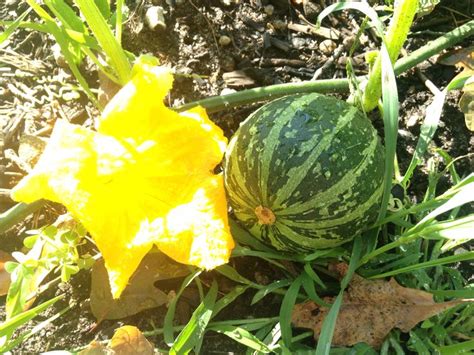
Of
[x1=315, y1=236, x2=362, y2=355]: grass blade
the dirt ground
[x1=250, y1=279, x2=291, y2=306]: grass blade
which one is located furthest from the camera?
the dirt ground

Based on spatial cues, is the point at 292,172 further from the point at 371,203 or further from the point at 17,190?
the point at 17,190

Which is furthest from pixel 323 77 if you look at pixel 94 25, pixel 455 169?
pixel 94 25

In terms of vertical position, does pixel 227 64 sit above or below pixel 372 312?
above

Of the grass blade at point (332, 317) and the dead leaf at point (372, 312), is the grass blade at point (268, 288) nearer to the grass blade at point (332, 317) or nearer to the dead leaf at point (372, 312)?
the dead leaf at point (372, 312)

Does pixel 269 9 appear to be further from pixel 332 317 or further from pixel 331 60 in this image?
pixel 332 317

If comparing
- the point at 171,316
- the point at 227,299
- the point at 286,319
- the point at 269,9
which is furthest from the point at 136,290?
the point at 269,9

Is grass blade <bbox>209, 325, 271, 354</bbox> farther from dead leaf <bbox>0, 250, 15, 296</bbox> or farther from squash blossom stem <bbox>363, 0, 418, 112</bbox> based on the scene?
squash blossom stem <bbox>363, 0, 418, 112</bbox>

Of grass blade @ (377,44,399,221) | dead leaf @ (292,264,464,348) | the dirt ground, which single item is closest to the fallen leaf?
dead leaf @ (292,264,464,348)
